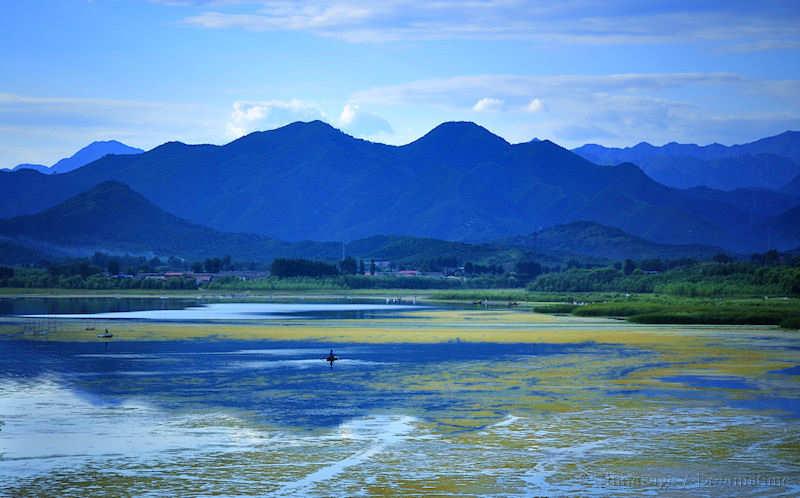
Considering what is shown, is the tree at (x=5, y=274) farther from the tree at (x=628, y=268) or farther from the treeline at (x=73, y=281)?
the tree at (x=628, y=268)

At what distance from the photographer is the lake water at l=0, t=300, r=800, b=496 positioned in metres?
29.8

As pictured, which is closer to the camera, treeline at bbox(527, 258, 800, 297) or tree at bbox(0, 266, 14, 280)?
treeline at bbox(527, 258, 800, 297)

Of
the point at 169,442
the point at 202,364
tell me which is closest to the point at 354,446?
the point at 169,442

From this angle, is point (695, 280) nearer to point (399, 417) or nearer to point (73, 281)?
point (73, 281)

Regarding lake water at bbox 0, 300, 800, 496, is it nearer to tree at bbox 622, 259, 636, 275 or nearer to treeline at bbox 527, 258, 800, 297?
treeline at bbox 527, 258, 800, 297

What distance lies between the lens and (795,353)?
6272cm

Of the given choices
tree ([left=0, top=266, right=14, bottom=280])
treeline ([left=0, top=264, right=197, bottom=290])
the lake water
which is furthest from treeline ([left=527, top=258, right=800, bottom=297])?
tree ([left=0, top=266, right=14, bottom=280])

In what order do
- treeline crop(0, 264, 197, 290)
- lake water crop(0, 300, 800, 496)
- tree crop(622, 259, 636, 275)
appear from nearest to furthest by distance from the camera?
1. lake water crop(0, 300, 800, 496)
2. tree crop(622, 259, 636, 275)
3. treeline crop(0, 264, 197, 290)

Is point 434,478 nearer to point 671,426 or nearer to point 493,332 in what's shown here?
point 671,426

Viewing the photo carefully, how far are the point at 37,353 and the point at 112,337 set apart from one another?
1041cm

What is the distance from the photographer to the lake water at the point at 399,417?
97.8ft

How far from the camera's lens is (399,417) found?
3947cm

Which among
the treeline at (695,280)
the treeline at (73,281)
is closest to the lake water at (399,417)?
the treeline at (695,280)

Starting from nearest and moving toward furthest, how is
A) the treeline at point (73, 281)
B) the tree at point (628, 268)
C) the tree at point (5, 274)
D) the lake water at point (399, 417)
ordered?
the lake water at point (399, 417)
the tree at point (628, 268)
the treeline at point (73, 281)
the tree at point (5, 274)
